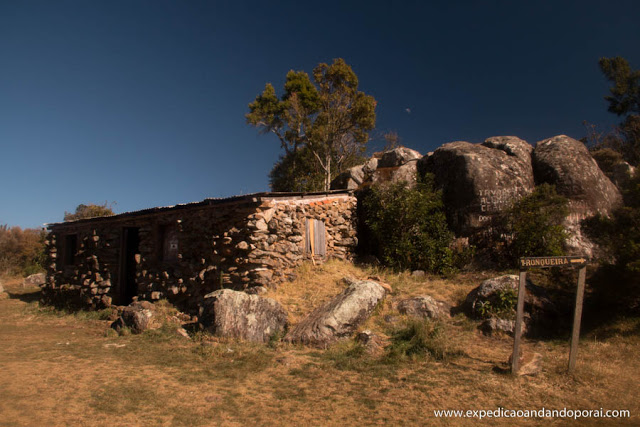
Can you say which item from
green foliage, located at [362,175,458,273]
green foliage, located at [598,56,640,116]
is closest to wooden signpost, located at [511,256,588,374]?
green foliage, located at [362,175,458,273]

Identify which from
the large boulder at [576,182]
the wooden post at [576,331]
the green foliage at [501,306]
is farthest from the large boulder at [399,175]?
the wooden post at [576,331]

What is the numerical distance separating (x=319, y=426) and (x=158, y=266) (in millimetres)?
9569

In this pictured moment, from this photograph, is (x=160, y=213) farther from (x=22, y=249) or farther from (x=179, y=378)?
(x=22, y=249)

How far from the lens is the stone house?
10.7 meters

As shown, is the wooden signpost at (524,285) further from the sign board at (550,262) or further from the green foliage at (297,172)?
the green foliage at (297,172)

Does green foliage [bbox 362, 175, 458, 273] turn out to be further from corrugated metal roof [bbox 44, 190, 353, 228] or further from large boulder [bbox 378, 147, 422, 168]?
large boulder [bbox 378, 147, 422, 168]

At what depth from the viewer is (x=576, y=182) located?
39.8 ft

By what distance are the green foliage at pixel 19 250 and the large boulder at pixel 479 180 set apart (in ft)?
84.4

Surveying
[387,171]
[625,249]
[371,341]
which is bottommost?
[371,341]

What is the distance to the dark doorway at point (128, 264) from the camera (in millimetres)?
13938

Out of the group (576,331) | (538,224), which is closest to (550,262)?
(576,331)

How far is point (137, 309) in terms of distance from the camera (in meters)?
10.4

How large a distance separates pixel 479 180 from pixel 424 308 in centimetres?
540

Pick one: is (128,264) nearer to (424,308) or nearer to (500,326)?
(424,308)
